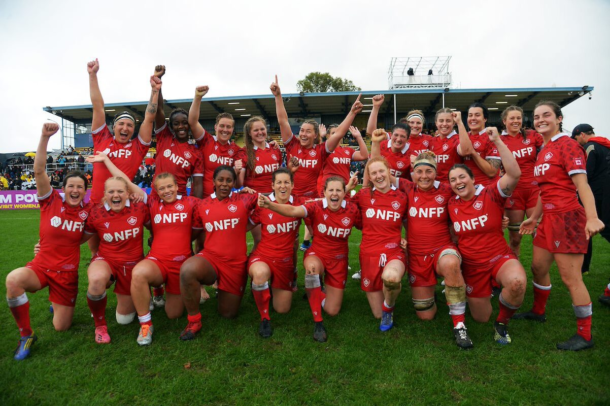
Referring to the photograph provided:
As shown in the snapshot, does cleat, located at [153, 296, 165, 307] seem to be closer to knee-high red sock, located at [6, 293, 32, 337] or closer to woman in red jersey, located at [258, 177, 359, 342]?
knee-high red sock, located at [6, 293, 32, 337]

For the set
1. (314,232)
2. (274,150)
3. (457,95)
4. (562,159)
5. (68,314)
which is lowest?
(68,314)

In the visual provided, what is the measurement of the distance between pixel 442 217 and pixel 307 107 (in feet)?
97.8

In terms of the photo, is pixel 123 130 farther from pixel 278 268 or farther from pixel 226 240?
pixel 278 268

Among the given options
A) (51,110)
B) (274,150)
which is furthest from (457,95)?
(51,110)

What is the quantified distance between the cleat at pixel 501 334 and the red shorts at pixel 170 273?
378 cm

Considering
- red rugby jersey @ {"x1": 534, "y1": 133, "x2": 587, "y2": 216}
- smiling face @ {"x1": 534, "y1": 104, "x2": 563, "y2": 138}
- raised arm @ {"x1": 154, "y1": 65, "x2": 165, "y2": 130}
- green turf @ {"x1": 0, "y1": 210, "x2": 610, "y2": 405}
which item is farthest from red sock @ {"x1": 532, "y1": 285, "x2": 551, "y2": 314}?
raised arm @ {"x1": 154, "y1": 65, "x2": 165, "y2": 130}

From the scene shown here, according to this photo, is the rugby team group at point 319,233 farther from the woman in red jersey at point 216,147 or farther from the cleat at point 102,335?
the woman in red jersey at point 216,147

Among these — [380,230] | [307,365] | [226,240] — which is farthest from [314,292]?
[226,240]

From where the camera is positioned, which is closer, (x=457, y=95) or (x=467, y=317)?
(x=467, y=317)

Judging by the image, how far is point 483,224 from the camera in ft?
13.0

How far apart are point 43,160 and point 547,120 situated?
5806 millimetres

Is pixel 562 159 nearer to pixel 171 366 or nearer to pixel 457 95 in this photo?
pixel 171 366

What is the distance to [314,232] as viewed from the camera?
461 centimetres

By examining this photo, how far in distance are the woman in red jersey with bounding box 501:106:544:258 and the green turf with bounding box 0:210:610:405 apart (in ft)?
5.02
